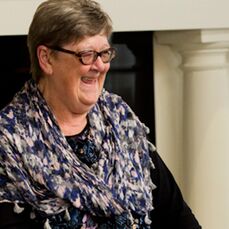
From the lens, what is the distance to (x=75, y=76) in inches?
54.6

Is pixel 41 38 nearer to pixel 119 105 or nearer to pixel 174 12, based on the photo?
pixel 119 105

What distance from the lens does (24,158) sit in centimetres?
137

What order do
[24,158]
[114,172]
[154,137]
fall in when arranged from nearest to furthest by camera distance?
[24,158], [114,172], [154,137]

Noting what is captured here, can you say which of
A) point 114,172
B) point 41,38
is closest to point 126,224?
point 114,172

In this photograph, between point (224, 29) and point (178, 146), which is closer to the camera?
point (224, 29)

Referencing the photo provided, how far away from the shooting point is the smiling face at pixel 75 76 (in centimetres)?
137

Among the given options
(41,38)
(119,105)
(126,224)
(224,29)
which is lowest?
(126,224)

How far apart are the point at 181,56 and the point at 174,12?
25cm

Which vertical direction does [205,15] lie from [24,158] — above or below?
above

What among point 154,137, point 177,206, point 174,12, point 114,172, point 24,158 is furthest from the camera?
point 154,137

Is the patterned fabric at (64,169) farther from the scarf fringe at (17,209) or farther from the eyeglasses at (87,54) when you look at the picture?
the eyeglasses at (87,54)

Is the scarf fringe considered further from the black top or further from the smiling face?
the black top

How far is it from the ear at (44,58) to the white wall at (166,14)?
25.0 inches

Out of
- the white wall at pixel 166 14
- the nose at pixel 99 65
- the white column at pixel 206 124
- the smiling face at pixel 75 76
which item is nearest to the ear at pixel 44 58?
the smiling face at pixel 75 76
